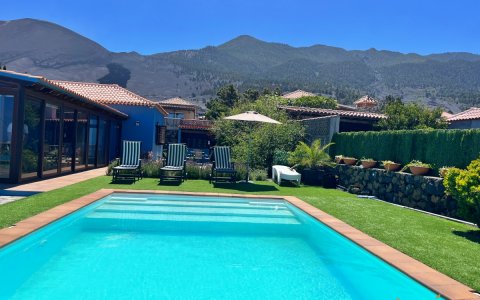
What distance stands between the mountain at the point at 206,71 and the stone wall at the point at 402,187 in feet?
230

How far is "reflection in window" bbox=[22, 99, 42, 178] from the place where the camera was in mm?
11477

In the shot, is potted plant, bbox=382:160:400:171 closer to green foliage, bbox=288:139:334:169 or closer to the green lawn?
the green lawn

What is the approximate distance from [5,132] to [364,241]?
1008 centimetres

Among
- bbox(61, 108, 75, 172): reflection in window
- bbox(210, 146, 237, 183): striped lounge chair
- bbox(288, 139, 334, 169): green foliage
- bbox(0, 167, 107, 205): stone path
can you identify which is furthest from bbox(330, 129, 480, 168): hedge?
bbox(61, 108, 75, 172): reflection in window

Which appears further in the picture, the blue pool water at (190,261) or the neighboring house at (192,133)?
the neighboring house at (192,133)

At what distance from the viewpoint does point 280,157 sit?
1708cm

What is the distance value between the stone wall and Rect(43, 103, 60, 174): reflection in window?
33.5 ft

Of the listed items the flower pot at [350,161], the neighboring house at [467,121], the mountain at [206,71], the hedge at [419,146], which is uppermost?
the mountain at [206,71]

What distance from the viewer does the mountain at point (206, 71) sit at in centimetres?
9569

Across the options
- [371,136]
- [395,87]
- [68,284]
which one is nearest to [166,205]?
[68,284]

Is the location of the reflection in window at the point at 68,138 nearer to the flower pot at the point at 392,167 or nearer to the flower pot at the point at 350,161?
the flower pot at the point at 350,161

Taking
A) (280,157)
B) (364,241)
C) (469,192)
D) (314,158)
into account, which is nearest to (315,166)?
(314,158)

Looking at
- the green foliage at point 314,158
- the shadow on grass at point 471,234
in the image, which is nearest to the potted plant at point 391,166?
the green foliage at point 314,158

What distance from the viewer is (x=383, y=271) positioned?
529 cm
